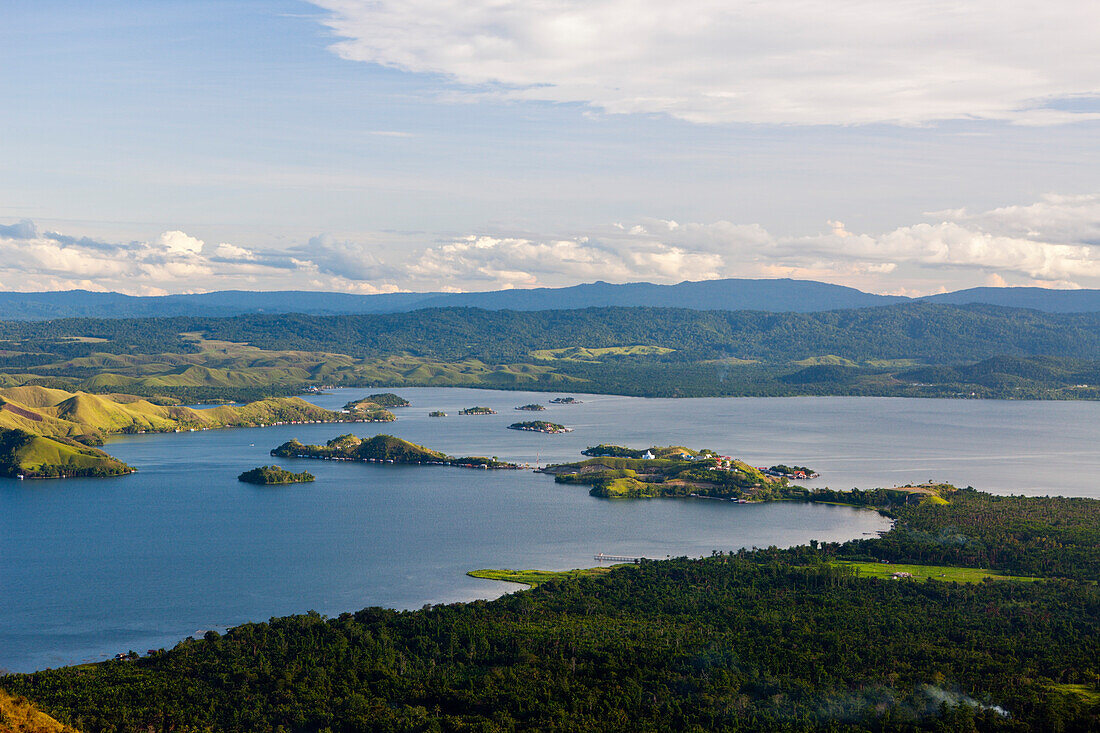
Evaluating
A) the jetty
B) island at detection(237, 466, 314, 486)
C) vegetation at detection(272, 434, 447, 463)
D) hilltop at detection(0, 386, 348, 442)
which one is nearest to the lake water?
the jetty

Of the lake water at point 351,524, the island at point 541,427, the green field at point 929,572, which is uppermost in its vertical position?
the island at point 541,427

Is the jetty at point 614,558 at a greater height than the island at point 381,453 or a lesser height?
lesser

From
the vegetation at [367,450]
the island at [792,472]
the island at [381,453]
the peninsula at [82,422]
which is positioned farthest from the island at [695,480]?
the peninsula at [82,422]

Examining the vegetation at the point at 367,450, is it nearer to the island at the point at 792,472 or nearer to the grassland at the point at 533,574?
the island at the point at 792,472

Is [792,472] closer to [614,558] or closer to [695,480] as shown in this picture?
[695,480]

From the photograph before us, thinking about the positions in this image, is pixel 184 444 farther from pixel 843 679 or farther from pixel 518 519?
pixel 843 679

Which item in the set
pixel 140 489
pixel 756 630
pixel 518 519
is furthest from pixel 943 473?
pixel 140 489

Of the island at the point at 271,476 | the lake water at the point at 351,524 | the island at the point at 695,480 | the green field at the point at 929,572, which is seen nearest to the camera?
the lake water at the point at 351,524

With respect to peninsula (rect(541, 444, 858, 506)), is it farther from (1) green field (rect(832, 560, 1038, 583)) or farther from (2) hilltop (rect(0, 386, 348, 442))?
(2) hilltop (rect(0, 386, 348, 442))
